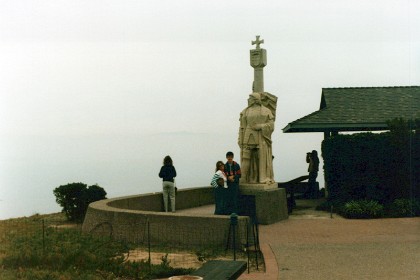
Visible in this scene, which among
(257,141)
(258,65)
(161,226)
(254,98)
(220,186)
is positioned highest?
(258,65)

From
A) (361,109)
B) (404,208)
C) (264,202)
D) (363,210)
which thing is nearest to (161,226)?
(264,202)

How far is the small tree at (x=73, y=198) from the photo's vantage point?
18297 mm

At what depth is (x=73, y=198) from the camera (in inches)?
722

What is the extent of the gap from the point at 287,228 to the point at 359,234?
6.49ft

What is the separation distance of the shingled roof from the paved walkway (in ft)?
14.6

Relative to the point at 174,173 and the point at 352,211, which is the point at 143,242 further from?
the point at 352,211

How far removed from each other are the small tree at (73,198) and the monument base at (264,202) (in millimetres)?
4767

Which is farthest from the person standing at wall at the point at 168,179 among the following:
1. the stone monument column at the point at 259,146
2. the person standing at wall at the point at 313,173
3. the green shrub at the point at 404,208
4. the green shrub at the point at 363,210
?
the person standing at wall at the point at 313,173

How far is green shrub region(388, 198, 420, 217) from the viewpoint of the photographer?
1781 centimetres

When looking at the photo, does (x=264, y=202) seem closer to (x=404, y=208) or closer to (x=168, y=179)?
(x=168, y=179)

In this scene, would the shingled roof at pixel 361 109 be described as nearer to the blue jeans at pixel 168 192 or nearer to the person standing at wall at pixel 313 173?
the person standing at wall at pixel 313 173

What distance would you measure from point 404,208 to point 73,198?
9784mm

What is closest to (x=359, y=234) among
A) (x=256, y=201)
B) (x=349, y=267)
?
(x=256, y=201)

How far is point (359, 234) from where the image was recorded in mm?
14188
